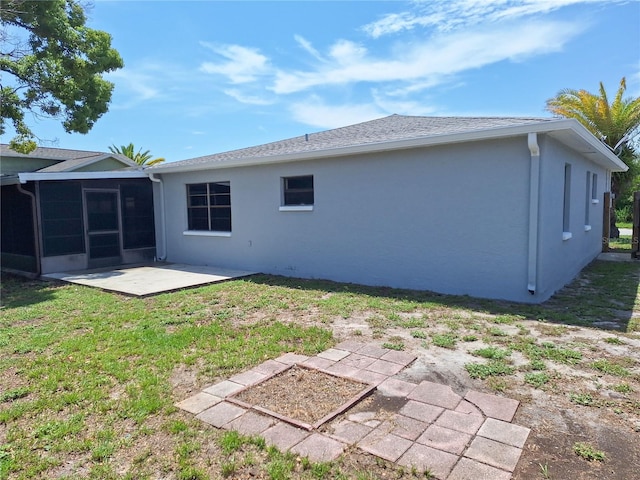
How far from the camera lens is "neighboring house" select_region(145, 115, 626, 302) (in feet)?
20.5

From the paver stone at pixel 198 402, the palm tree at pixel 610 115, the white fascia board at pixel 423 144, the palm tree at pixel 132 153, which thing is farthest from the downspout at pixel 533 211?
the palm tree at pixel 132 153

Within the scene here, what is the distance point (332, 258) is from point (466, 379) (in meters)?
5.08

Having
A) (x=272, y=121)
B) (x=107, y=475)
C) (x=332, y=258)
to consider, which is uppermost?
(x=272, y=121)

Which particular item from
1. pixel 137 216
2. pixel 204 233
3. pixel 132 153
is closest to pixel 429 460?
pixel 204 233

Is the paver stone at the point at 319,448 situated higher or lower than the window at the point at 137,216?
lower

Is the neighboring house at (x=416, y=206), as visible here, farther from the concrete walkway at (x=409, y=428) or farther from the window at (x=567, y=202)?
the concrete walkway at (x=409, y=428)

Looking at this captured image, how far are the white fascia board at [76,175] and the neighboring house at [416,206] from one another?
802mm

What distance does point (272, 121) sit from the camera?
17.2 metres

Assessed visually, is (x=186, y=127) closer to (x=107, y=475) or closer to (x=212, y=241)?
(x=212, y=241)

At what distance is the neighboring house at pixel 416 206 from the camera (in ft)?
20.5

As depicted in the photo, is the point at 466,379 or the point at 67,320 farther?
the point at 67,320

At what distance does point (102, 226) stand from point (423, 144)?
8.76m

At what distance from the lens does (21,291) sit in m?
8.17

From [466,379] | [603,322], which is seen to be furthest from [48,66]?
[603,322]
